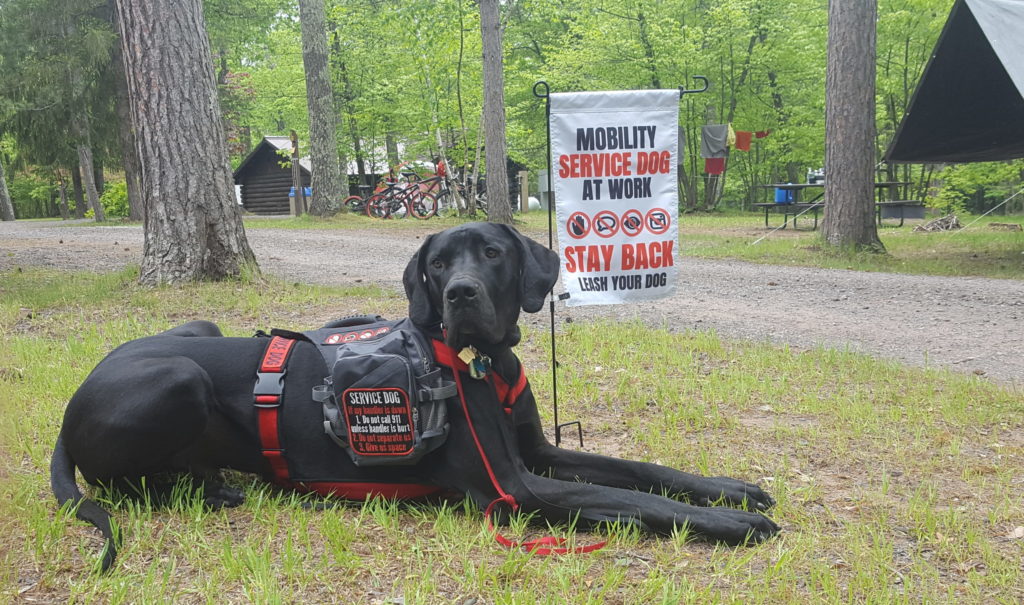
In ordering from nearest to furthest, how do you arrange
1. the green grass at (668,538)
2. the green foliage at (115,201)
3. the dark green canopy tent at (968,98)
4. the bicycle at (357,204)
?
the green grass at (668,538) → the dark green canopy tent at (968,98) → the bicycle at (357,204) → the green foliage at (115,201)

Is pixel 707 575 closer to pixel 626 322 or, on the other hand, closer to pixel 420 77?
pixel 626 322

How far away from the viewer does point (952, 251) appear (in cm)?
1195

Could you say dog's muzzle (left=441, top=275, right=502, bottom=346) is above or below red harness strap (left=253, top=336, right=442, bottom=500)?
above

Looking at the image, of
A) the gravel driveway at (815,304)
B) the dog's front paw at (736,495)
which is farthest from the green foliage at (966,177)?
the dog's front paw at (736,495)

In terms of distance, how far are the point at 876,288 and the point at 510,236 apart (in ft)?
22.1

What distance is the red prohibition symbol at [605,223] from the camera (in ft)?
12.5

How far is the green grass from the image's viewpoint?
2.33 m

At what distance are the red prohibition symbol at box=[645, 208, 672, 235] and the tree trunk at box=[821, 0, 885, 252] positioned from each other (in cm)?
809

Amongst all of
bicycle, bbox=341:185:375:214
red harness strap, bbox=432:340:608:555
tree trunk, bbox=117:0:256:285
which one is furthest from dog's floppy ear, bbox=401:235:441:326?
bicycle, bbox=341:185:375:214

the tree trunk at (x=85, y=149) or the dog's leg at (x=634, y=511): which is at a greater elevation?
the tree trunk at (x=85, y=149)

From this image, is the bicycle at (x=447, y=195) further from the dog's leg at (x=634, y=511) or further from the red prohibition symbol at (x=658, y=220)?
the dog's leg at (x=634, y=511)

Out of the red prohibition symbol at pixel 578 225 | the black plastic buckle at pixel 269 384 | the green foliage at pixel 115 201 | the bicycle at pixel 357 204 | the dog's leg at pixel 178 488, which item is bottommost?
the dog's leg at pixel 178 488

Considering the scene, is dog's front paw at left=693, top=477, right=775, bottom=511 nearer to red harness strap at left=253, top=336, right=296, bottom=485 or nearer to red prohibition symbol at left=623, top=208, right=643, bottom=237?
red prohibition symbol at left=623, top=208, right=643, bottom=237

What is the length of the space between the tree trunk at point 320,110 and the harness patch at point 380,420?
59.0 feet
